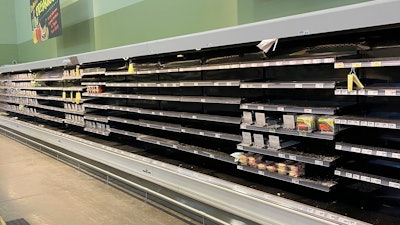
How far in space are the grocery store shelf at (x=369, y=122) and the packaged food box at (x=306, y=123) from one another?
185 millimetres

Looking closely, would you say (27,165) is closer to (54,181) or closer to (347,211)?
(54,181)

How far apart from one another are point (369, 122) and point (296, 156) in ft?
1.84

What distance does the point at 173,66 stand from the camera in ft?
12.3

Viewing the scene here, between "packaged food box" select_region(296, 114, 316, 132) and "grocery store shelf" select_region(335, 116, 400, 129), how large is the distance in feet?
0.61

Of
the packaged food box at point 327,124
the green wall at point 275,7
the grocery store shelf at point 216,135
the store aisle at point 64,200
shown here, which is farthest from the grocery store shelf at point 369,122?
the store aisle at point 64,200

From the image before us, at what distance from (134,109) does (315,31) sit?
102 inches

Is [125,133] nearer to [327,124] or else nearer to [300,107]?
[300,107]

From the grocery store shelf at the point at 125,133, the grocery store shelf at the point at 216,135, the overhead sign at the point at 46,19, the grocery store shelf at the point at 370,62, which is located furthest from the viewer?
the overhead sign at the point at 46,19

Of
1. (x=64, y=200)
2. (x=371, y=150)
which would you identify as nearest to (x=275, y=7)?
(x=371, y=150)

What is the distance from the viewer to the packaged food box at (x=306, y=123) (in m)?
2.38

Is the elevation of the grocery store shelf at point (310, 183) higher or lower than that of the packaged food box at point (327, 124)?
lower

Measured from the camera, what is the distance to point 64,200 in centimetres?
425

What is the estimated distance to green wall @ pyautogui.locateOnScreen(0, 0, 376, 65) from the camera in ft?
11.4

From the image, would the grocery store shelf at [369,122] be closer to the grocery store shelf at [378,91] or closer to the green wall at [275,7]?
the grocery store shelf at [378,91]
